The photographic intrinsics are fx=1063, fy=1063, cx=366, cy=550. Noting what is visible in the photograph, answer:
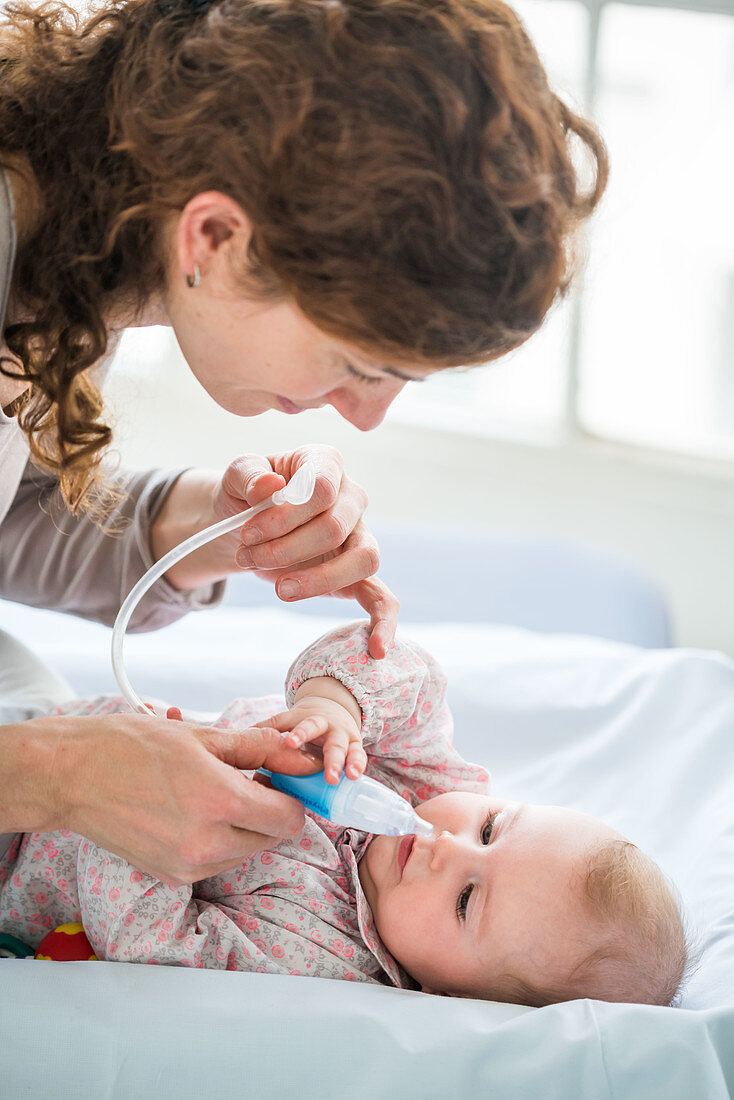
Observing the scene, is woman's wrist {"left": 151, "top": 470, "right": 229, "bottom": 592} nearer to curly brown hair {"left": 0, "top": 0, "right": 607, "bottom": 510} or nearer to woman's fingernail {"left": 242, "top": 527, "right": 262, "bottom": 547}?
woman's fingernail {"left": 242, "top": 527, "right": 262, "bottom": 547}

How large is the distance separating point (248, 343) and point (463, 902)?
68 cm

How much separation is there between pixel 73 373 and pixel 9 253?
0.13 metres

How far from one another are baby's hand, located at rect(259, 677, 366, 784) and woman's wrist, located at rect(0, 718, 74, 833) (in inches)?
8.8

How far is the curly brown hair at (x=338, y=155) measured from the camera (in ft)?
3.03

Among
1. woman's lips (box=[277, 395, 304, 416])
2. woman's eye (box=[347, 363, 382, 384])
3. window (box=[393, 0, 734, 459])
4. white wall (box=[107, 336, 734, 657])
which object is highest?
woman's eye (box=[347, 363, 382, 384])

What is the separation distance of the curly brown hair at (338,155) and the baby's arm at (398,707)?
44 cm

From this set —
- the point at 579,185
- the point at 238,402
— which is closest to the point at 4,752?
the point at 238,402

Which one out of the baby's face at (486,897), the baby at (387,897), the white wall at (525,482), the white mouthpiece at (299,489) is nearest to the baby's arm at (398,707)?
the baby at (387,897)

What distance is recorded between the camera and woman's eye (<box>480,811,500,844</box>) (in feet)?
4.19

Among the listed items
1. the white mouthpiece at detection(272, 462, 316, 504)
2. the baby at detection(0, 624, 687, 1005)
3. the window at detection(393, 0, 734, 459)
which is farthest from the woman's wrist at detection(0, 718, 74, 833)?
the window at detection(393, 0, 734, 459)

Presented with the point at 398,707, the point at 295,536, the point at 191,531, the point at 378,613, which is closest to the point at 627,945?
the point at 398,707

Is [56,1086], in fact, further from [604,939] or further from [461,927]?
[604,939]

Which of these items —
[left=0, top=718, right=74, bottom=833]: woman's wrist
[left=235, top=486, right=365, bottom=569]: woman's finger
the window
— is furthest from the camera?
the window

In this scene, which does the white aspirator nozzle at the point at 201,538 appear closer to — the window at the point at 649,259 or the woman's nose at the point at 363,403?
the woman's nose at the point at 363,403
